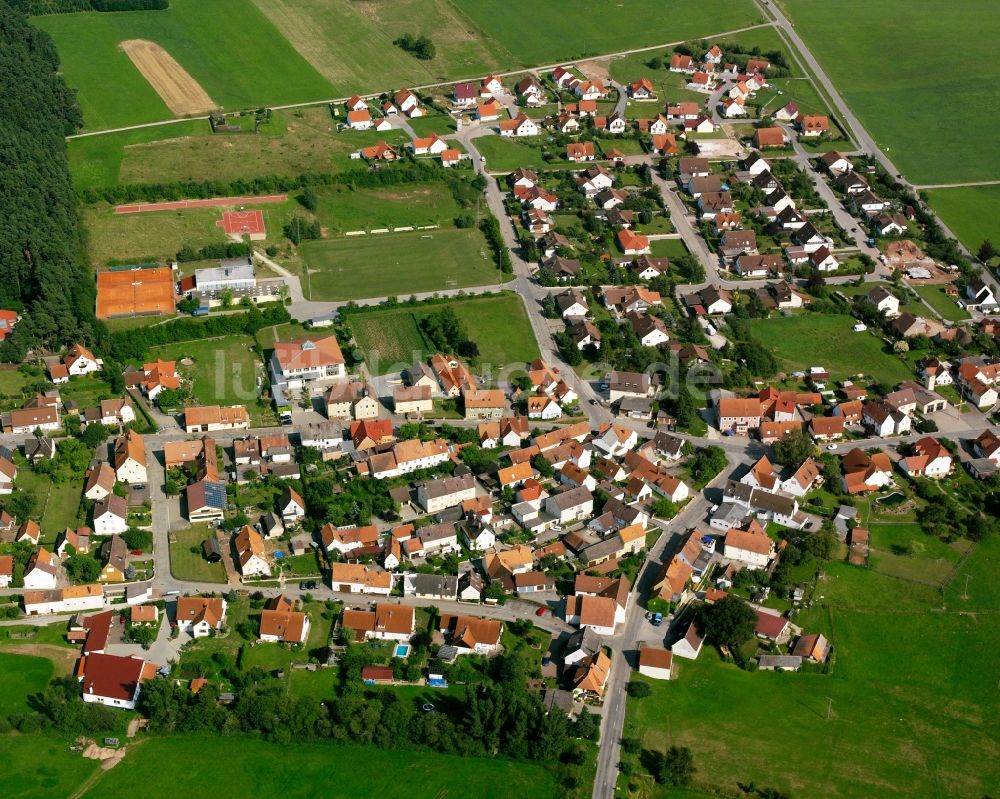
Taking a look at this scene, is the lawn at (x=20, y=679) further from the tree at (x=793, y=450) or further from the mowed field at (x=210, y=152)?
the mowed field at (x=210, y=152)

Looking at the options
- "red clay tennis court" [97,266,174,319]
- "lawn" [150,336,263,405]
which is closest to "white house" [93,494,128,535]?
"lawn" [150,336,263,405]

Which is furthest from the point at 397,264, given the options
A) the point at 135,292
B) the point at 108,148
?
the point at 108,148

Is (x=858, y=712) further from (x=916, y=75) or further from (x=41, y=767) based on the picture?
(x=916, y=75)

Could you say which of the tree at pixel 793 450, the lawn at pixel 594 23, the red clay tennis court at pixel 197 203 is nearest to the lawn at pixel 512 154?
the red clay tennis court at pixel 197 203

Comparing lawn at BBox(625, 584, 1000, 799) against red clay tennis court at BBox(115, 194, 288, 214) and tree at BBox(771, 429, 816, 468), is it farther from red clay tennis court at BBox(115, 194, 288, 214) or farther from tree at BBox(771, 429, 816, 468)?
red clay tennis court at BBox(115, 194, 288, 214)

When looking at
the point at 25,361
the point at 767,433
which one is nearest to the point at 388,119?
the point at 25,361

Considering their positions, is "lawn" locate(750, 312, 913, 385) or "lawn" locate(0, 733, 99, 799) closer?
"lawn" locate(0, 733, 99, 799)

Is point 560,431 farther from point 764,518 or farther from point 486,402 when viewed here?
point 764,518
